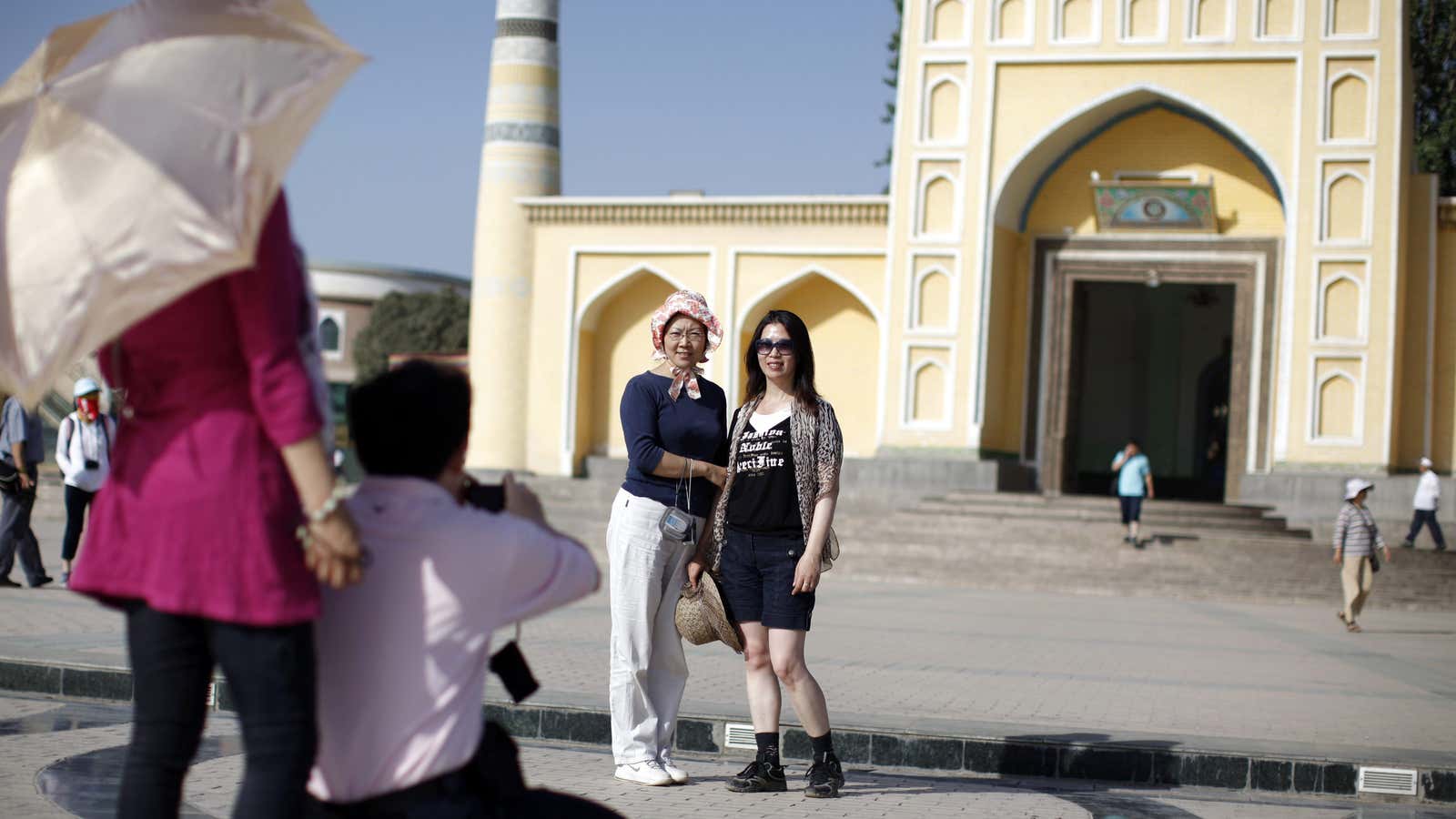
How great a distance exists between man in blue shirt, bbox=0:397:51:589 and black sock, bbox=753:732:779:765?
733cm

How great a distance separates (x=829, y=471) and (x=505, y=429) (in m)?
19.7

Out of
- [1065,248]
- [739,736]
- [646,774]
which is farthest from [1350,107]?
[646,774]

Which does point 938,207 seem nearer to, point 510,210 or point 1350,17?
point 1350,17

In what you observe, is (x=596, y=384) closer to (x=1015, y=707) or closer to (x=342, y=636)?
(x=1015, y=707)

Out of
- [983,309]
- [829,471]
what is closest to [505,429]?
[983,309]

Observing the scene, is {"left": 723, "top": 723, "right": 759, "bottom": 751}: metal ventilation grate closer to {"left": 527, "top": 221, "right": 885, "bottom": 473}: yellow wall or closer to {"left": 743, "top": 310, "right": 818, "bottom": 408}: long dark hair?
{"left": 743, "top": 310, "right": 818, "bottom": 408}: long dark hair

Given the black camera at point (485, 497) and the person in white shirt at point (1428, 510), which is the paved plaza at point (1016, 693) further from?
the person in white shirt at point (1428, 510)

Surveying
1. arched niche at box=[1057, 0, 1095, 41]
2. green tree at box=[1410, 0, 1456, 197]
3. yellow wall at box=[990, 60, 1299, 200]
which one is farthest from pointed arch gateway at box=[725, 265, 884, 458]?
green tree at box=[1410, 0, 1456, 197]

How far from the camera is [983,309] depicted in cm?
2102

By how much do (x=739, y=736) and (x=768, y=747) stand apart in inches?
37.4

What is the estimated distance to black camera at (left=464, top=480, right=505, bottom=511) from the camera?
2.83 metres

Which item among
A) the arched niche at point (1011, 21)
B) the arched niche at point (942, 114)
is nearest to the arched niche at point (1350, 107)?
the arched niche at point (1011, 21)

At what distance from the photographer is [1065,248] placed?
21594 millimetres

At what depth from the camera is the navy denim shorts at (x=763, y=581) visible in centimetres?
525
